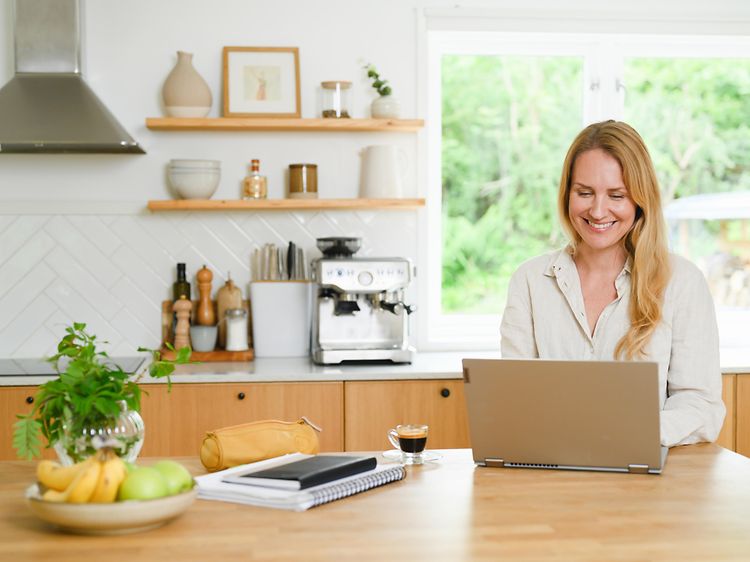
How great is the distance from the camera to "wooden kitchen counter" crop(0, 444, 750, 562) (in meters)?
1.52

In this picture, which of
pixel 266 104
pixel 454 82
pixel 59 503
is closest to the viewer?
pixel 59 503

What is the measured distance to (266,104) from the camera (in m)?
4.08

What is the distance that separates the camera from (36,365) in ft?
12.5

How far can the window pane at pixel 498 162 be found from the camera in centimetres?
439

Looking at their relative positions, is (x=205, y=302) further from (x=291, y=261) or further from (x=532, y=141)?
(x=532, y=141)

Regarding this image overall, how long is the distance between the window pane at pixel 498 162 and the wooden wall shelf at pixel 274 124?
1.37ft

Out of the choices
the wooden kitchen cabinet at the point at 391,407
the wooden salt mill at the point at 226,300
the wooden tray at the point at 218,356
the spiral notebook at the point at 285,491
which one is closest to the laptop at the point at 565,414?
the spiral notebook at the point at 285,491

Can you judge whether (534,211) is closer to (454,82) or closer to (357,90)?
(454,82)

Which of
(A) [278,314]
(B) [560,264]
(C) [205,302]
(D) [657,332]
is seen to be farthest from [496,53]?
(D) [657,332]

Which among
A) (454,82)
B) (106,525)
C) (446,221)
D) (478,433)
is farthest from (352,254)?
(106,525)

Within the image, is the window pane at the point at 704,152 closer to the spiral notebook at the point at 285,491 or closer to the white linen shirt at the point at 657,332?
the white linen shirt at the point at 657,332

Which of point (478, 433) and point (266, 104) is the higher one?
point (266, 104)

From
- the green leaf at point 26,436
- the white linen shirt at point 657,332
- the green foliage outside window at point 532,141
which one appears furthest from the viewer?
the green foliage outside window at point 532,141

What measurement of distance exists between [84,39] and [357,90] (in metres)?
1.13
